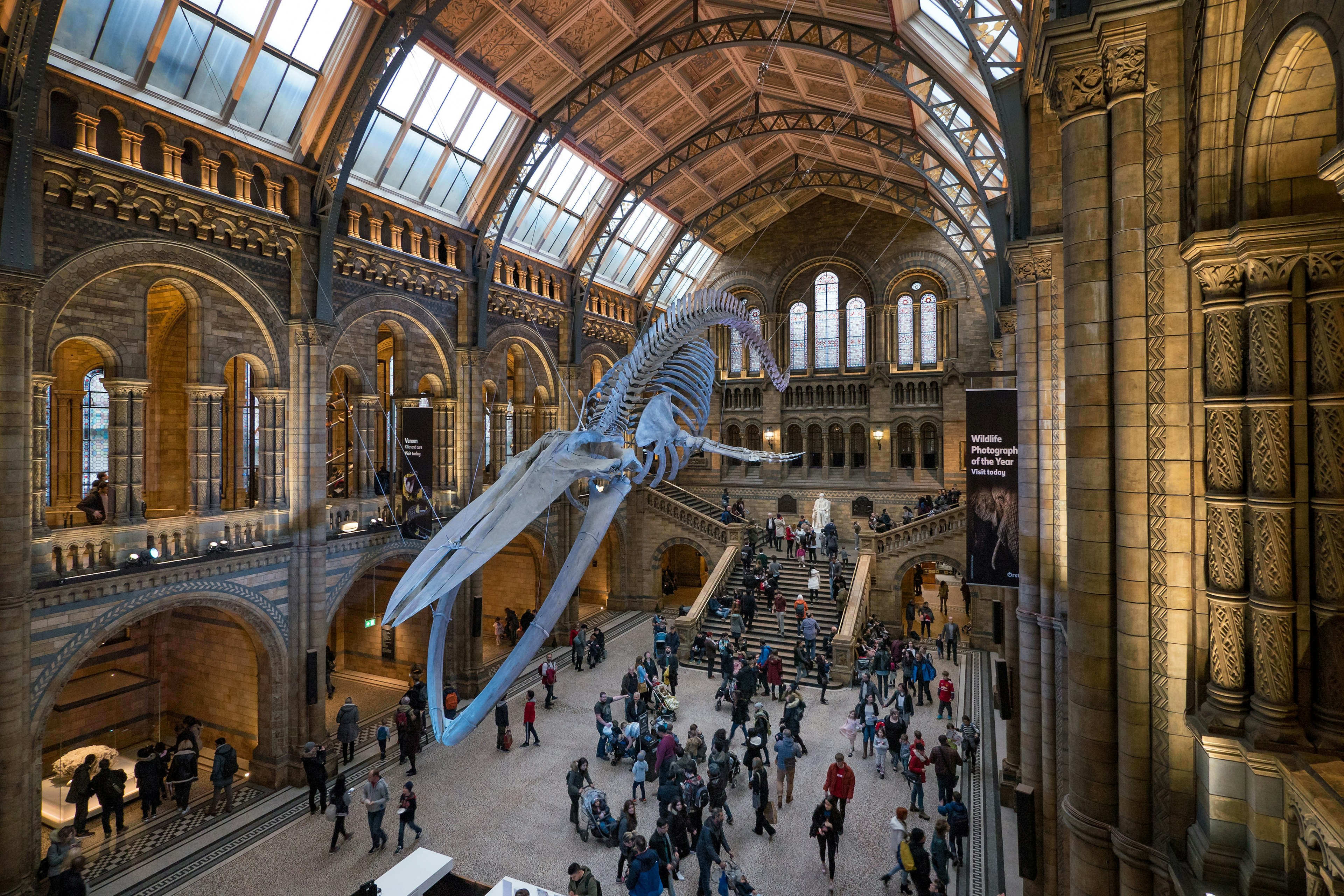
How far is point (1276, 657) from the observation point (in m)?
3.71

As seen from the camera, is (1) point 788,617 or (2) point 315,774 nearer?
(2) point 315,774

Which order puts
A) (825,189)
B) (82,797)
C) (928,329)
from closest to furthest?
(82,797)
(825,189)
(928,329)

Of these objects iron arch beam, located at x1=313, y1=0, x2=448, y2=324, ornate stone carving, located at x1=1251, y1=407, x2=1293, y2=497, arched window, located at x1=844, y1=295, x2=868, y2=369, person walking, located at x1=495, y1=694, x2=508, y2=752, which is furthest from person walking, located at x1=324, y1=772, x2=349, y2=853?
arched window, located at x1=844, y1=295, x2=868, y2=369

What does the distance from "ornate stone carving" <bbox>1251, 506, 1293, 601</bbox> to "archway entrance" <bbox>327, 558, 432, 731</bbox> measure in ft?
53.4

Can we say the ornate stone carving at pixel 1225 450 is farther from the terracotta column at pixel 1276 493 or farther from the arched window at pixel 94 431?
the arched window at pixel 94 431

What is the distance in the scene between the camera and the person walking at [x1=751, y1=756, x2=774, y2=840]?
969 cm

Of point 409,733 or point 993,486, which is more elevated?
point 993,486

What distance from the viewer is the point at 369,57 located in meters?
12.6

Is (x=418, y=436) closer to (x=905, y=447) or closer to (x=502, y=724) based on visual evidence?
(x=502, y=724)

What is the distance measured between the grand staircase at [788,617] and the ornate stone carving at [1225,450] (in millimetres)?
12984

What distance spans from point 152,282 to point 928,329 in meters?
24.2

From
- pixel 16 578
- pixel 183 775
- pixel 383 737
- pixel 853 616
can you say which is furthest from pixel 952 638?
pixel 16 578

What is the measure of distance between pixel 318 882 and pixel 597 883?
194 inches

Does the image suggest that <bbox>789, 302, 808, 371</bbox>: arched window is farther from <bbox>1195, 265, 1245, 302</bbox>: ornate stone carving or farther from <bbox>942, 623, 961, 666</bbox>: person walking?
<bbox>1195, 265, 1245, 302</bbox>: ornate stone carving
